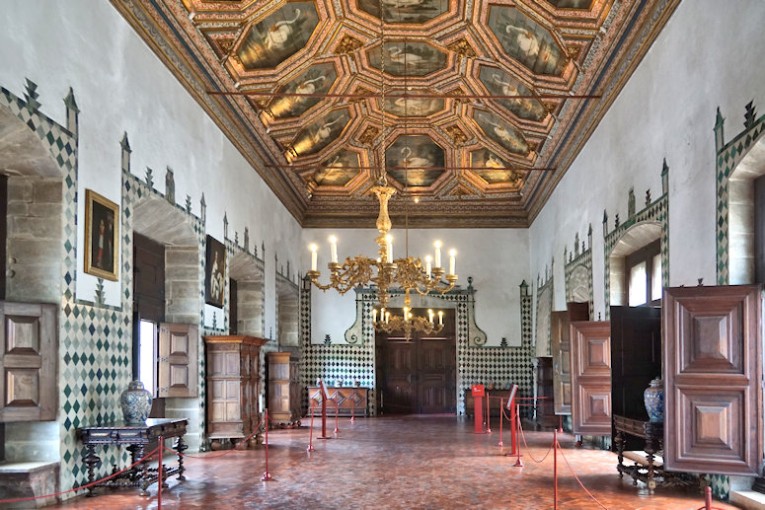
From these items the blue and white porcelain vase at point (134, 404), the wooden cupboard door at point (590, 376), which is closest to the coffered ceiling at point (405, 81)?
the wooden cupboard door at point (590, 376)

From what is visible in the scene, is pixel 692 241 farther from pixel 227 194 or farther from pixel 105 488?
pixel 227 194

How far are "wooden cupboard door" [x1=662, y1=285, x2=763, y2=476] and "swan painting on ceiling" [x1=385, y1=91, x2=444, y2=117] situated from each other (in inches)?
411

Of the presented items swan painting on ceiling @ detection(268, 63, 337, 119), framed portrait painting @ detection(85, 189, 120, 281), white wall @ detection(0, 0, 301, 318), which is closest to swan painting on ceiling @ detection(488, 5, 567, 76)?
swan painting on ceiling @ detection(268, 63, 337, 119)

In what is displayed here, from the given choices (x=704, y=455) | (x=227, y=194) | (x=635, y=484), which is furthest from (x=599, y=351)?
(x=227, y=194)

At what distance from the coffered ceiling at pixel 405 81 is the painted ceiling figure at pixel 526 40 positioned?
0.03 meters

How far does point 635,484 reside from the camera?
938 centimetres

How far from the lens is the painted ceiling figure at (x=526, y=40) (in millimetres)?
12852

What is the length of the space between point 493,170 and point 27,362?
14.6 m

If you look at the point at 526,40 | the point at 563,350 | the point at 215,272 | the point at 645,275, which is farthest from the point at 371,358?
the point at 526,40

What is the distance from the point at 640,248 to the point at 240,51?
22.9 ft

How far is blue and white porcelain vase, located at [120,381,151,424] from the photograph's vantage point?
9062 mm

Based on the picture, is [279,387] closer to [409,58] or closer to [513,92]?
[409,58]

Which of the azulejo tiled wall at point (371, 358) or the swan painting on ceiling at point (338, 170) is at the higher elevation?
the swan painting on ceiling at point (338, 170)

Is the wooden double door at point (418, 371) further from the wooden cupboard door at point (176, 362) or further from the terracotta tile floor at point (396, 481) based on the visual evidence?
the wooden cupboard door at point (176, 362)
